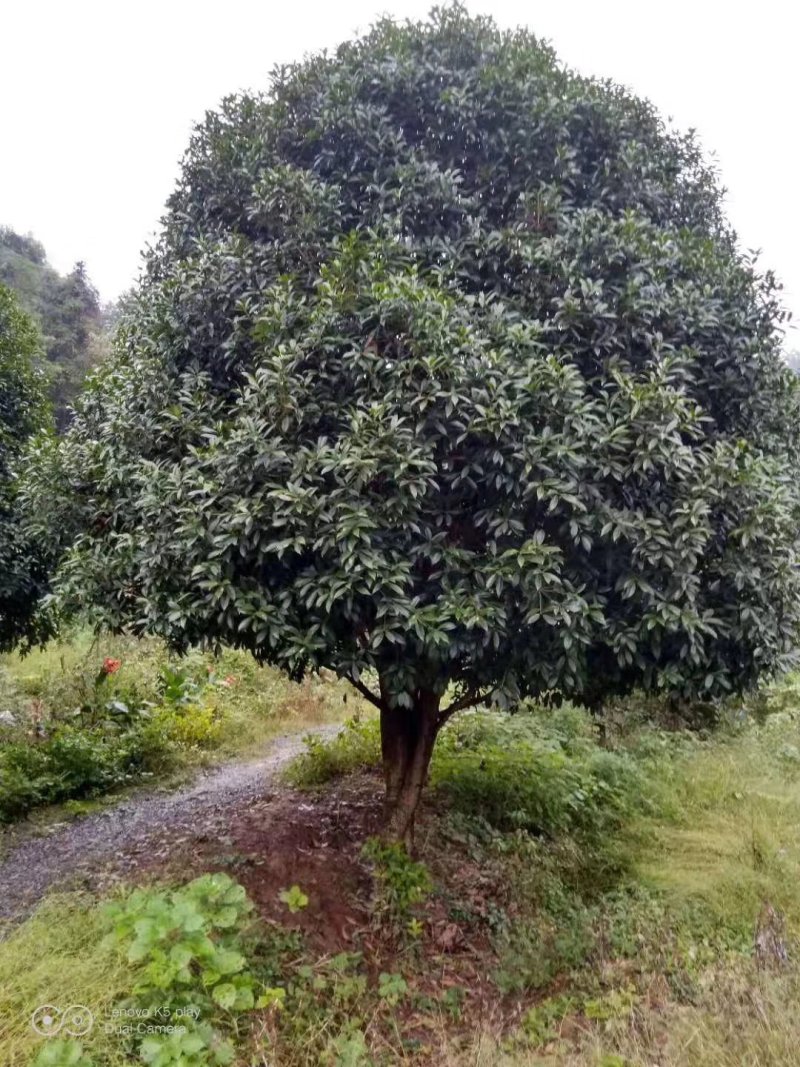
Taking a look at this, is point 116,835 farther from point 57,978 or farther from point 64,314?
point 64,314

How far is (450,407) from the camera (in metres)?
3.54

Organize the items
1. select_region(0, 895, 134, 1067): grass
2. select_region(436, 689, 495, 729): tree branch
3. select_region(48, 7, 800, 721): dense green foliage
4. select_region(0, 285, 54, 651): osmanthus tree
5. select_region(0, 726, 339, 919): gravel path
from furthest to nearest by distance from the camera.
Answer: select_region(0, 285, 54, 651): osmanthus tree
select_region(0, 726, 339, 919): gravel path
select_region(436, 689, 495, 729): tree branch
select_region(48, 7, 800, 721): dense green foliage
select_region(0, 895, 134, 1067): grass

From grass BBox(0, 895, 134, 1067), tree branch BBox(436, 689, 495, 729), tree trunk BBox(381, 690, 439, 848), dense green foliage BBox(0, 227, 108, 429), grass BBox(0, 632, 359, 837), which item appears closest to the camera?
grass BBox(0, 895, 134, 1067)

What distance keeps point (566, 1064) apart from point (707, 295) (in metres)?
4.30

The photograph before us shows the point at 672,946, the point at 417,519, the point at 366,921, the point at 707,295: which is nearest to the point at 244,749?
the point at 366,921

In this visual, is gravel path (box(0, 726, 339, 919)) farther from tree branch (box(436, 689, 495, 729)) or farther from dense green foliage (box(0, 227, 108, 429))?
dense green foliage (box(0, 227, 108, 429))

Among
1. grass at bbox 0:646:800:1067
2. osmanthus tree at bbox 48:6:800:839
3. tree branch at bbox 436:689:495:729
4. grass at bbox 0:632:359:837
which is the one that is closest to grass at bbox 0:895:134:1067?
grass at bbox 0:646:800:1067

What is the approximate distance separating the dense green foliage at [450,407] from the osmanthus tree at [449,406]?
2 cm

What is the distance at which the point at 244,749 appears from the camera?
945 cm

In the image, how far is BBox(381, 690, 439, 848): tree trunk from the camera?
5.45m

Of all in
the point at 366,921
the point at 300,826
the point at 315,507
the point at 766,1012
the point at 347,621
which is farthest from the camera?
the point at 300,826

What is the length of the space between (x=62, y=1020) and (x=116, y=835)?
10.5 feet

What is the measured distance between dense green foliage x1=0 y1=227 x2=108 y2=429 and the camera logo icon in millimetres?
21028

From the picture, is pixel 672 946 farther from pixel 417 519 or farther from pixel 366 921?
pixel 417 519
